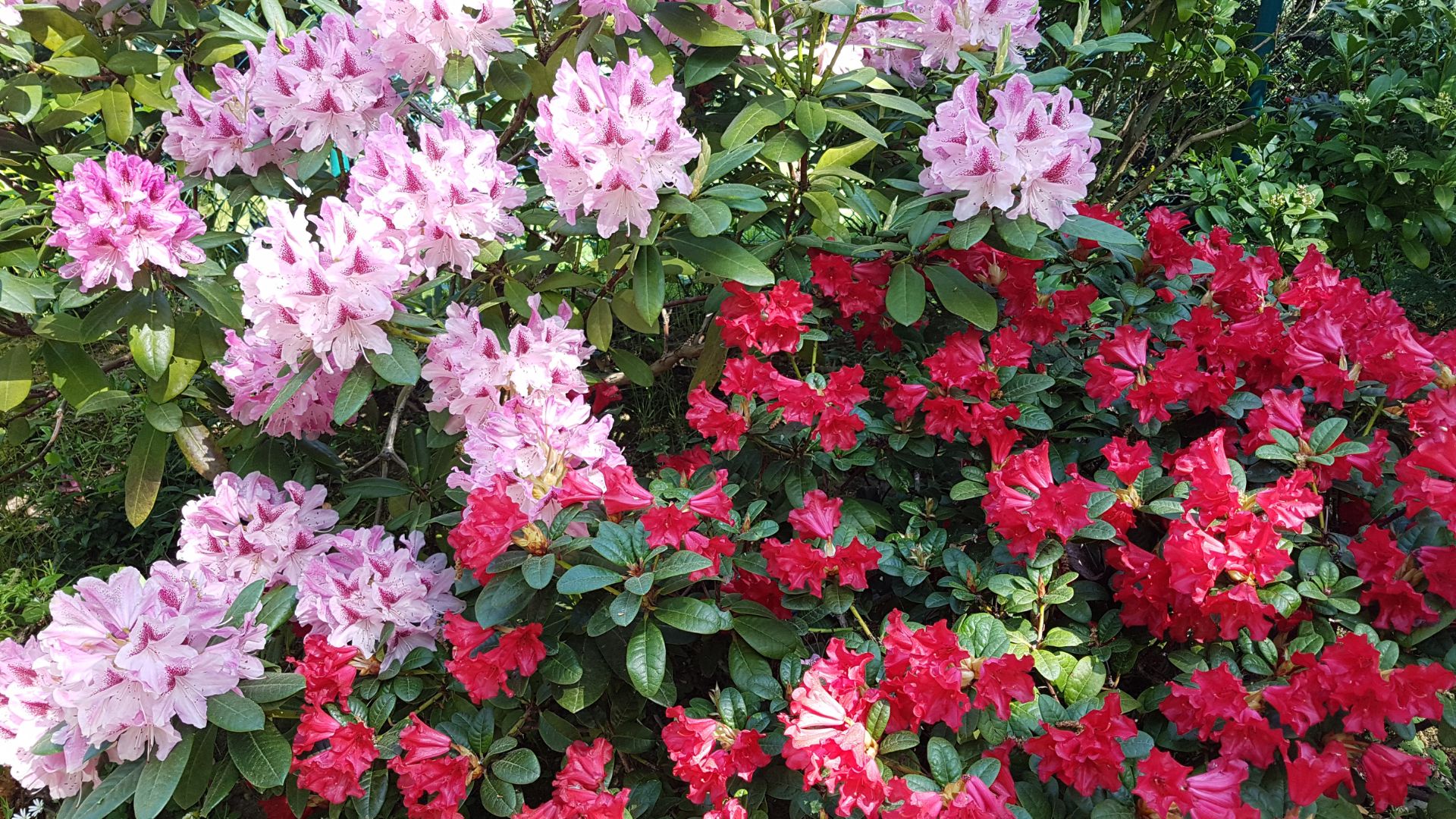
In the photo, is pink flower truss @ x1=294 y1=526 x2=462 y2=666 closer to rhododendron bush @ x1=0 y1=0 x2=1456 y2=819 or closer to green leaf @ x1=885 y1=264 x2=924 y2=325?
rhododendron bush @ x1=0 y1=0 x2=1456 y2=819

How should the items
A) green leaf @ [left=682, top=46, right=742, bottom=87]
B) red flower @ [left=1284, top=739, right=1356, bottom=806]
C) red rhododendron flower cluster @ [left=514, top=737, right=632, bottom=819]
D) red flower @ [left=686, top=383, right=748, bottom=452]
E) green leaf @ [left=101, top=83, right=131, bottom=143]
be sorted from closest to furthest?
red flower @ [left=1284, top=739, right=1356, bottom=806] < red rhododendron flower cluster @ [left=514, top=737, right=632, bottom=819] < red flower @ [left=686, top=383, right=748, bottom=452] < green leaf @ [left=682, top=46, right=742, bottom=87] < green leaf @ [left=101, top=83, right=131, bottom=143]

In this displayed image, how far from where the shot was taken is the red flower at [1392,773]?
3.91 ft

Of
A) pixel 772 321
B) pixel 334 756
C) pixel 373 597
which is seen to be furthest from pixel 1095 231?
pixel 334 756

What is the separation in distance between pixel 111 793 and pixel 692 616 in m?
0.87

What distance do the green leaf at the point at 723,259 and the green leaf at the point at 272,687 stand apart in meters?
0.90

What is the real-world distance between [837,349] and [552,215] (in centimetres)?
64

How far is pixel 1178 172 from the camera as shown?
313 cm

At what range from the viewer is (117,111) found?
6.61 ft

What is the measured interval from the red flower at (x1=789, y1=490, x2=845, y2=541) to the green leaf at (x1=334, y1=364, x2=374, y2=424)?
0.71 meters

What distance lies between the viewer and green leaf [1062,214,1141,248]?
1.54 m

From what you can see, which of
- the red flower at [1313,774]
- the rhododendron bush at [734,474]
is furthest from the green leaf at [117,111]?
the red flower at [1313,774]

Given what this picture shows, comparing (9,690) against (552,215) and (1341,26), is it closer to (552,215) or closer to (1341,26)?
(552,215)

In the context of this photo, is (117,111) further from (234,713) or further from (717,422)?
(717,422)

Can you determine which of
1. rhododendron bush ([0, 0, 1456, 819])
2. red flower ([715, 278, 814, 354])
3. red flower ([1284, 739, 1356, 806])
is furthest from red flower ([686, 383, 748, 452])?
red flower ([1284, 739, 1356, 806])
